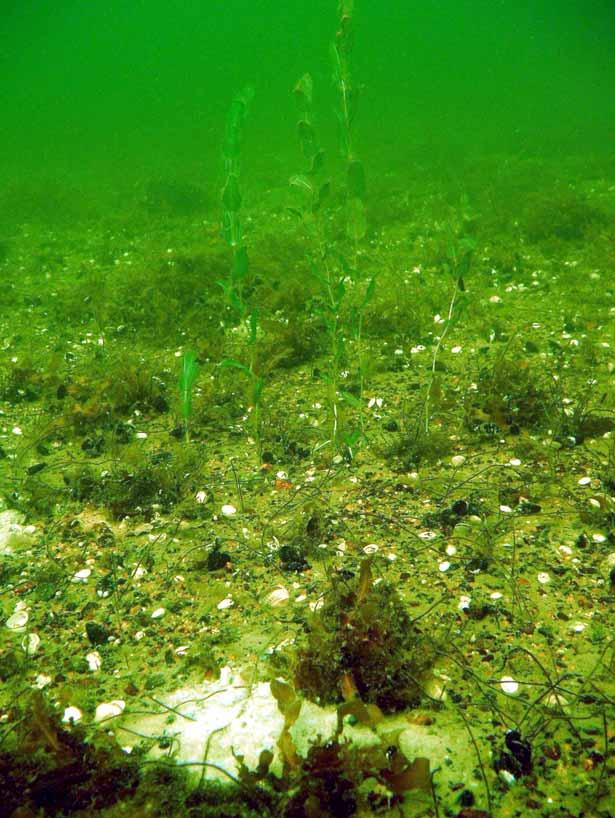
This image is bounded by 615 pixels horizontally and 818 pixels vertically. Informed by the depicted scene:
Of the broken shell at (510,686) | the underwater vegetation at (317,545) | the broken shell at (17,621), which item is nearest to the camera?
the underwater vegetation at (317,545)

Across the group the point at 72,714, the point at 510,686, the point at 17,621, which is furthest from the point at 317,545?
the point at 17,621

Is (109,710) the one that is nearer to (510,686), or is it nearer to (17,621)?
(17,621)

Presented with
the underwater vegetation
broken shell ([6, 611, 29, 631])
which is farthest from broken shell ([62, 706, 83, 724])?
broken shell ([6, 611, 29, 631])

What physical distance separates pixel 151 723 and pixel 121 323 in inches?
253

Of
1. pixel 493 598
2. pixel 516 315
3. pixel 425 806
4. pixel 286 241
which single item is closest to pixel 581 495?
pixel 493 598

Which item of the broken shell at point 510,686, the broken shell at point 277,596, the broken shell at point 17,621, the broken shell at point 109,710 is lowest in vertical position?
the broken shell at point 17,621

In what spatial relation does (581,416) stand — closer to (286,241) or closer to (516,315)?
(516,315)

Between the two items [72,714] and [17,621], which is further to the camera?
[17,621]

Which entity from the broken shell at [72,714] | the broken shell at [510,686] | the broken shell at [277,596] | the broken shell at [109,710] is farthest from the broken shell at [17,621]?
the broken shell at [510,686]

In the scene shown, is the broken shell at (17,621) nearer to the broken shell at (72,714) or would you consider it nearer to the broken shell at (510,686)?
the broken shell at (72,714)

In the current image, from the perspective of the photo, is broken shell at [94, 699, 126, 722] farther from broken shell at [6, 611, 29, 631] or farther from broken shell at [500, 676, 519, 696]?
broken shell at [500, 676, 519, 696]

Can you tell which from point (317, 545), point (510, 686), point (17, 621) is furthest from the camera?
point (317, 545)

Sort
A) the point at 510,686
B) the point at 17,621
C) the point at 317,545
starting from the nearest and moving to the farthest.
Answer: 1. the point at 510,686
2. the point at 17,621
3. the point at 317,545

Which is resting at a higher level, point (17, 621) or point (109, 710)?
point (109, 710)
